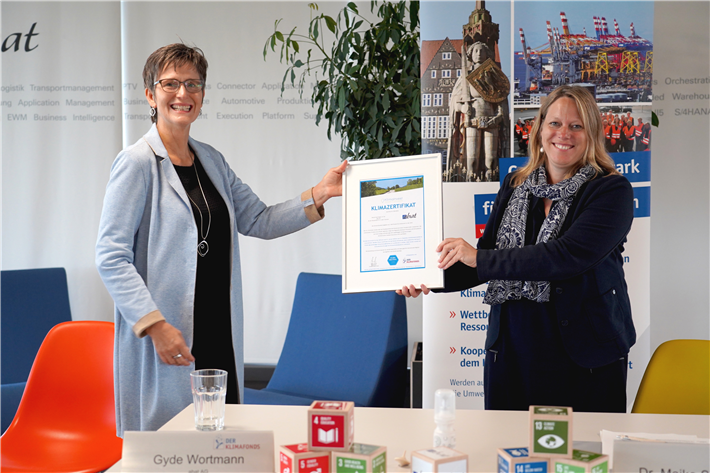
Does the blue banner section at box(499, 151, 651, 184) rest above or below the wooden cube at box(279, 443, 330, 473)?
above

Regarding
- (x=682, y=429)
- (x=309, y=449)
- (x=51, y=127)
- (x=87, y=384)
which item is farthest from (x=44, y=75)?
(x=682, y=429)

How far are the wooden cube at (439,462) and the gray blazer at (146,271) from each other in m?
1.03

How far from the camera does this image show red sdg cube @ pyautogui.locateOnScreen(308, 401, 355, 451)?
114 cm

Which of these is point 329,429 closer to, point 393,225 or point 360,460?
point 360,460

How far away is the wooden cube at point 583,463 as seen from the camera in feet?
3.53

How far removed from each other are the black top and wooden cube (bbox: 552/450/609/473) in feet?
4.14

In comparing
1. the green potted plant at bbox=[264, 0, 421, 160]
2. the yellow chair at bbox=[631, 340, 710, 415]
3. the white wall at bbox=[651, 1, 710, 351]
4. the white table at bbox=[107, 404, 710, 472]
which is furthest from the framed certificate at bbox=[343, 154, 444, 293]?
the white wall at bbox=[651, 1, 710, 351]

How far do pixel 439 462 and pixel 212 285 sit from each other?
1.19 metres

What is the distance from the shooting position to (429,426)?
1552mm

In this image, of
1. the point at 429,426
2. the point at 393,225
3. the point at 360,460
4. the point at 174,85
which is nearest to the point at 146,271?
the point at 174,85

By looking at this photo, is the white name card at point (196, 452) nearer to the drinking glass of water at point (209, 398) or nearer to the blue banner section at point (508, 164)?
the drinking glass of water at point (209, 398)

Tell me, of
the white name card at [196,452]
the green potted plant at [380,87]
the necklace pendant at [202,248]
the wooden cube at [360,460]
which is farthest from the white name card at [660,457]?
the green potted plant at [380,87]

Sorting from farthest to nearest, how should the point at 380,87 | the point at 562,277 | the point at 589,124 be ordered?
the point at 380,87, the point at 589,124, the point at 562,277

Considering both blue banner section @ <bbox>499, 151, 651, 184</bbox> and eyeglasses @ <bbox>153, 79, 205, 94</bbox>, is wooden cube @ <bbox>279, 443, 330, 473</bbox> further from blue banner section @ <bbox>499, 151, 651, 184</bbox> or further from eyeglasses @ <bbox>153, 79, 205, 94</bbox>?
blue banner section @ <bbox>499, 151, 651, 184</bbox>
